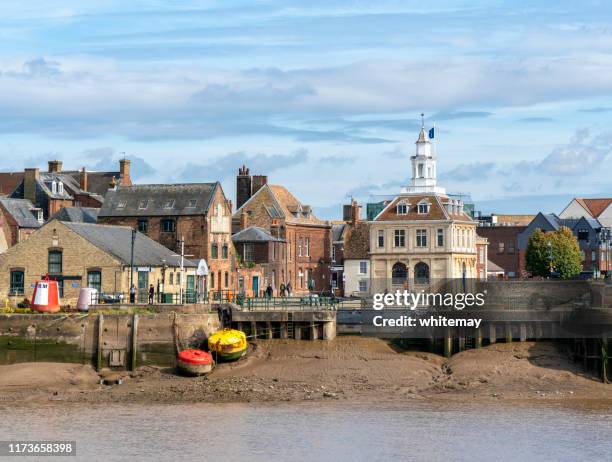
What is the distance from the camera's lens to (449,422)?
168ft

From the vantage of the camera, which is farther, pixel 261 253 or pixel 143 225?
pixel 261 253

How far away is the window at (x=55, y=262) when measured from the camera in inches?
2790

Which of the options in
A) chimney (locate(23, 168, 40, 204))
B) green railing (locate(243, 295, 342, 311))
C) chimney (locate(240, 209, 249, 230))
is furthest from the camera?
chimney (locate(23, 168, 40, 204))

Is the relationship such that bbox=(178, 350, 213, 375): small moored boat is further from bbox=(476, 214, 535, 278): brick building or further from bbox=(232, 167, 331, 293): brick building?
bbox=(476, 214, 535, 278): brick building

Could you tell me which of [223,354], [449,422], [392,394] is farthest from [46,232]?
[449,422]

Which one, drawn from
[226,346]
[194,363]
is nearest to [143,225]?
[226,346]

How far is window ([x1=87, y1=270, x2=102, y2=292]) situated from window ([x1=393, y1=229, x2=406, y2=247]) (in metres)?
43.9

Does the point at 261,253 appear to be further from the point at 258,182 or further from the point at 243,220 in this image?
the point at 258,182

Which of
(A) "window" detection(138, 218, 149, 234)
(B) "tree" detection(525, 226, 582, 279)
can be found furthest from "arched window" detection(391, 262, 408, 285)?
(A) "window" detection(138, 218, 149, 234)

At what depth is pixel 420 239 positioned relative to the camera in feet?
359

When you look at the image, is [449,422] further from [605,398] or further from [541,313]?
[541,313]

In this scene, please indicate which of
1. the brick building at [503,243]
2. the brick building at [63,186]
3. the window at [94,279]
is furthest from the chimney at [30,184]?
the brick building at [503,243]

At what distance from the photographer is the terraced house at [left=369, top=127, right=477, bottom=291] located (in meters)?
108

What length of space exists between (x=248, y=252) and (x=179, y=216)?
16462 millimetres
